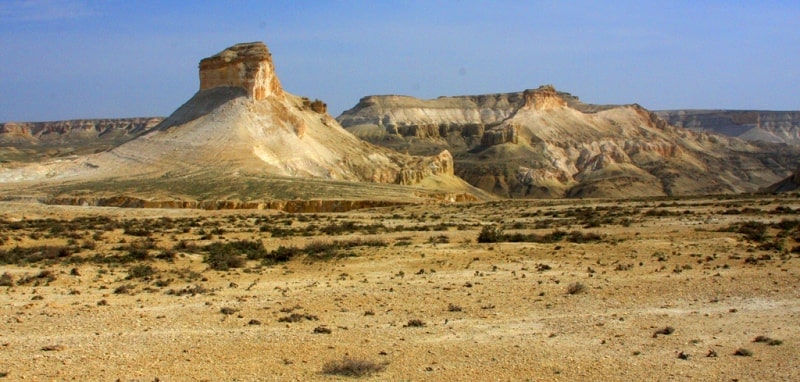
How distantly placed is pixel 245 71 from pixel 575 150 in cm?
7148

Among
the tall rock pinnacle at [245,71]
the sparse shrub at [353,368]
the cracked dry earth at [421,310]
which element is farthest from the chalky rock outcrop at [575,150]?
the sparse shrub at [353,368]

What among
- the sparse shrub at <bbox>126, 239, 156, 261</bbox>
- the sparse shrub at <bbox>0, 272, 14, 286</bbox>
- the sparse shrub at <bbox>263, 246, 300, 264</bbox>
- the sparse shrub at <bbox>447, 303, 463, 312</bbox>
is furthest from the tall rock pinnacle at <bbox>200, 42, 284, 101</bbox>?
the sparse shrub at <bbox>447, 303, 463, 312</bbox>

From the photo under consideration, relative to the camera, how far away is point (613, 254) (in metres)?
20.6

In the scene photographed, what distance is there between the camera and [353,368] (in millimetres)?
9789

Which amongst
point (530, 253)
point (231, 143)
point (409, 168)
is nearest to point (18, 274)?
point (530, 253)

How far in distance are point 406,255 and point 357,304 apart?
7163 mm

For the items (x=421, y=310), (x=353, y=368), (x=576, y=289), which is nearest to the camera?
(x=353, y=368)

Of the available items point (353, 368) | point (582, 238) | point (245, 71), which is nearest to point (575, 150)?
point (245, 71)

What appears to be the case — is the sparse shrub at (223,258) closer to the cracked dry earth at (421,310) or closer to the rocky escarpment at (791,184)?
the cracked dry earth at (421,310)

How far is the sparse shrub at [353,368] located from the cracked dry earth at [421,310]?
0.03m

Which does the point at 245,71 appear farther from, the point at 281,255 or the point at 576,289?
the point at 576,289

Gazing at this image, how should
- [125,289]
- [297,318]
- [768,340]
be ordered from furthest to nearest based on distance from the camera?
[125,289] < [297,318] < [768,340]

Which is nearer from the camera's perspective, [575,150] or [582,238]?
[582,238]

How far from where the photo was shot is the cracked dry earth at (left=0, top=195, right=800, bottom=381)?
1008cm
